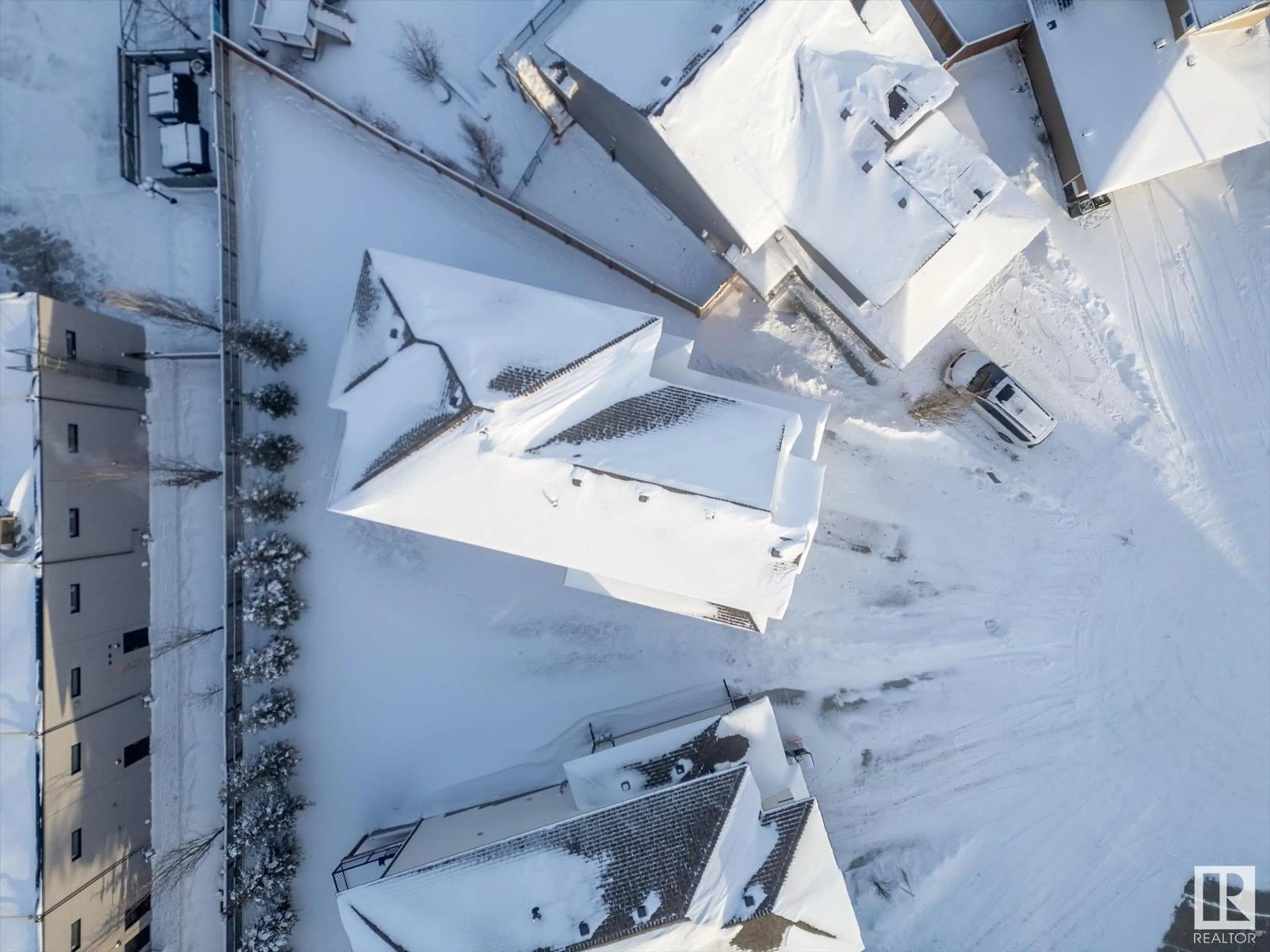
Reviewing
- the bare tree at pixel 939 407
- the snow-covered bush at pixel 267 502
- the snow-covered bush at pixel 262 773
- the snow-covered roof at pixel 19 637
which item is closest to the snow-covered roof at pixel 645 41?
the bare tree at pixel 939 407

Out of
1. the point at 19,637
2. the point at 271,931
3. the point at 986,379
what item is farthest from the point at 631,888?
the point at 19,637

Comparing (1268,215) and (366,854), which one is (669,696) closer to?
(366,854)

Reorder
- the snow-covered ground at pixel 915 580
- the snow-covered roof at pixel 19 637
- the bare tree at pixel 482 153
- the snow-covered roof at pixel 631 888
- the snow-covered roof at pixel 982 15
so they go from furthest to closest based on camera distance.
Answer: the snow-covered ground at pixel 915 580 < the bare tree at pixel 482 153 < the snow-covered roof at pixel 982 15 < the snow-covered roof at pixel 19 637 < the snow-covered roof at pixel 631 888

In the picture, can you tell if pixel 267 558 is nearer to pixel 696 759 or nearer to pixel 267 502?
pixel 267 502

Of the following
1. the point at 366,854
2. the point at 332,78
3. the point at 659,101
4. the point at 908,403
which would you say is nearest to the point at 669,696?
the point at 366,854

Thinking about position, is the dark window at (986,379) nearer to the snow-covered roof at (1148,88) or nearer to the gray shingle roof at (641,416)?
the snow-covered roof at (1148,88)

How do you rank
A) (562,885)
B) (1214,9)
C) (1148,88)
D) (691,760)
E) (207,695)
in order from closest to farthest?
(562,885) < (1214,9) < (691,760) < (1148,88) < (207,695)
